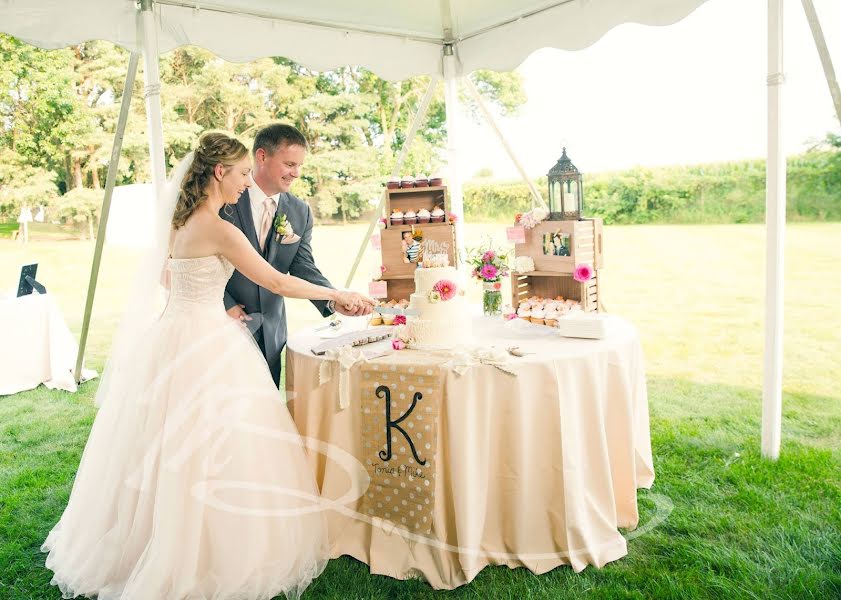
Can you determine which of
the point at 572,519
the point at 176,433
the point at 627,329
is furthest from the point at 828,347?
the point at 176,433

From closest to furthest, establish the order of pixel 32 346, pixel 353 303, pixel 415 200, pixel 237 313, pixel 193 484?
pixel 193 484 < pixel 353 303 < pixel 237 313 < pixel 415 200 < pixel 32 346

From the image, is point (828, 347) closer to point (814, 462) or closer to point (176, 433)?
point (814, 462)

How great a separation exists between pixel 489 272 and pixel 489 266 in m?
0.03

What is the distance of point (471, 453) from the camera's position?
2.60 metres

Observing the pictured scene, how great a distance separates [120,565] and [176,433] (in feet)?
1.85

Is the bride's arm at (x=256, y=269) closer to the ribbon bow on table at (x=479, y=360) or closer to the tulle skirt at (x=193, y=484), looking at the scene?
the tulle skirt at (x=193, y=484)

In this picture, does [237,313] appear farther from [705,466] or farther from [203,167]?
[705,466]

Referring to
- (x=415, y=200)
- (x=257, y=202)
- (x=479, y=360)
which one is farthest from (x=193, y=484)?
(x=415, y=200)

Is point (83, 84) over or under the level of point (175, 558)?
over

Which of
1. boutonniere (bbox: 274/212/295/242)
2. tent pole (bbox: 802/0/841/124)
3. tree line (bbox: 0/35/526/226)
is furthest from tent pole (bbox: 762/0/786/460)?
tree line (bbox: 0/35/526/226)

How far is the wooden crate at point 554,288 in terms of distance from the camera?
346 cm

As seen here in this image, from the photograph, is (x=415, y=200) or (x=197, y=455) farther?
(x=415, y=200)

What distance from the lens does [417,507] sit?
2668 millimetres

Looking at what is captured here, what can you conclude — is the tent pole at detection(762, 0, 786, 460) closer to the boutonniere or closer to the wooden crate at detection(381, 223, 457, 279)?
the wooden crate at detection(381, 223, 457, 279)
